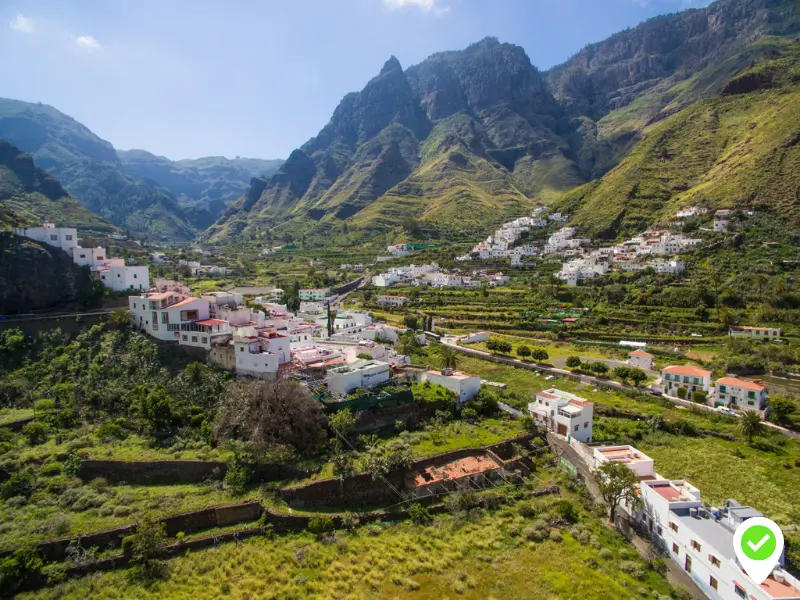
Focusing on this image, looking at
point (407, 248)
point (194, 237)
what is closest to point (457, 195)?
point (407, 248)

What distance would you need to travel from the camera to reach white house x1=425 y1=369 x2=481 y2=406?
33.3 m

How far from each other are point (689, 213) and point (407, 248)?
56.6 meters

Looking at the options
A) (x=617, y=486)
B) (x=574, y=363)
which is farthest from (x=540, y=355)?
(x=617, y=486)

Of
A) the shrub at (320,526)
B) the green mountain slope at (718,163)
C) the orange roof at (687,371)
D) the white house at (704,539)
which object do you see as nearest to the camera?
the white house at (704,539)

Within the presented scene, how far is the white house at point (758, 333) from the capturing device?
50.4 meters

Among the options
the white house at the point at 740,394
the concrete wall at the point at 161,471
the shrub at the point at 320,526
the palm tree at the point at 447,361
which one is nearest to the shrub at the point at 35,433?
the concrete wall at the point at 161,471

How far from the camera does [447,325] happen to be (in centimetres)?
6291

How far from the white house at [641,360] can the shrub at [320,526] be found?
3624 cm

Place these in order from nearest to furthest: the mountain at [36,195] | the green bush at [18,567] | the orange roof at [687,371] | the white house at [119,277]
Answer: the green bush at [18,567]
the orange roof at [687,371]
the white house at [119,277]
the mountain at [36,195]

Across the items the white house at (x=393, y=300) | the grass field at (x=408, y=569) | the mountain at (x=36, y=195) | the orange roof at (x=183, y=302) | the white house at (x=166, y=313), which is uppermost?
the mountain at (x=36, y=195)

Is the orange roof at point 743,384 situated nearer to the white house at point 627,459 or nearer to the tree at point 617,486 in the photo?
the white house at point 627,459

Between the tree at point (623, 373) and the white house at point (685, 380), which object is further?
the tree at point (623, 373)

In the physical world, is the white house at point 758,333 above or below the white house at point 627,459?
above

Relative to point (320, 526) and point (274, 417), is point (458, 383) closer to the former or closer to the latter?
point (274, 417)
